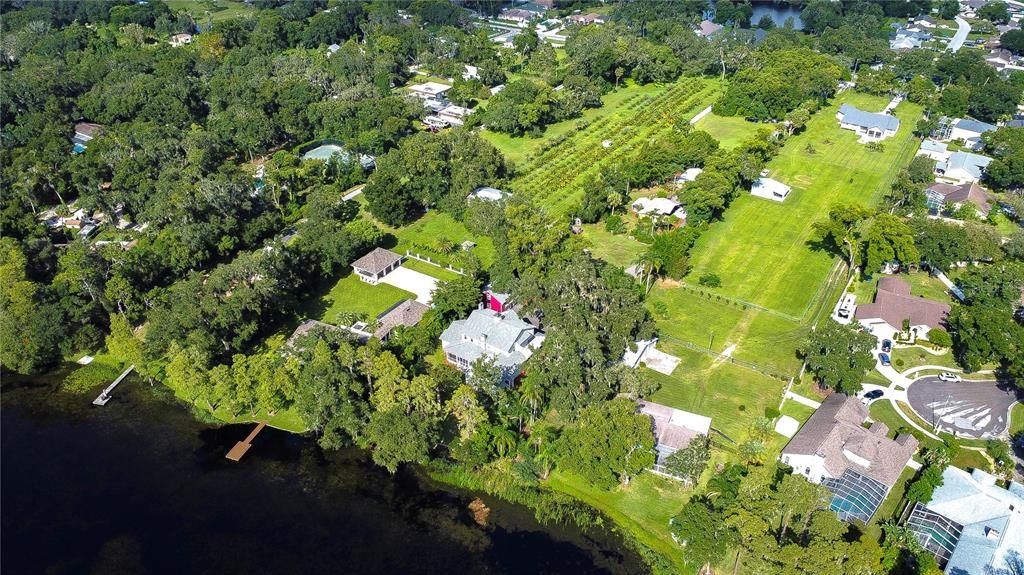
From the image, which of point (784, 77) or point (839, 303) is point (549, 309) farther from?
point (784, 77)

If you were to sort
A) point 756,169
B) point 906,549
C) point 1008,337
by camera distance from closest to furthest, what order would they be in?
1. point 906,549
2. point 1008,337
3. point 756,169

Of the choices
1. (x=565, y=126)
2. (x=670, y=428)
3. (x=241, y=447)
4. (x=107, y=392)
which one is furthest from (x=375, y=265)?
(x=565, y=126)

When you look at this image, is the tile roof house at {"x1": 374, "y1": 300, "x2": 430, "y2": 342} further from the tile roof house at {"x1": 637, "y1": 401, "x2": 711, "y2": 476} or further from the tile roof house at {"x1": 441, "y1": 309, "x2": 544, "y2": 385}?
the tile roof house at {"x1": 637, "y1": 401, "x2": 711, "y2": 476}

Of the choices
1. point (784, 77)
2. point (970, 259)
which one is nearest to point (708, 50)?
point (784, 77)

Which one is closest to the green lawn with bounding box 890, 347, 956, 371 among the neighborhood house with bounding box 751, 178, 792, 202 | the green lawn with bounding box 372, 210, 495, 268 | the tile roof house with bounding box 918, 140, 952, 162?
the neighborhood house with bounding box 751, 178, 792, 202

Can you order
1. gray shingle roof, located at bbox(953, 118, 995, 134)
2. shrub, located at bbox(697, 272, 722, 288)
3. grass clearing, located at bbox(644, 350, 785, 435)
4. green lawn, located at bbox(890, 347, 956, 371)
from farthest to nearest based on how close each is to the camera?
gray shingle roof, located at bbox(953, 118, 995, 134)
shrub, located at bbox(697, 272, 722, 288)
green lawn, located at bbox(890, 347, 956, 371)
grass clearing, located at bbox(644, 350, 785, 435)
